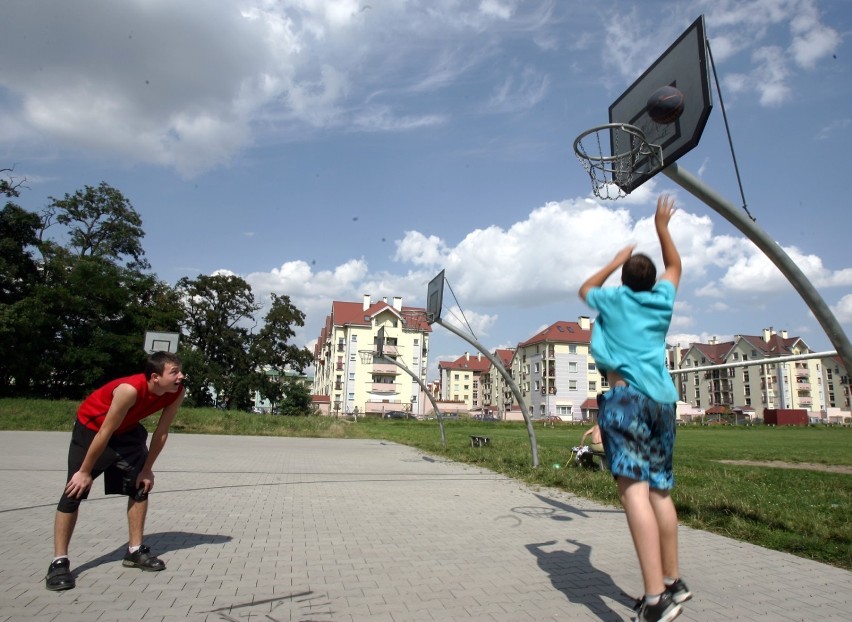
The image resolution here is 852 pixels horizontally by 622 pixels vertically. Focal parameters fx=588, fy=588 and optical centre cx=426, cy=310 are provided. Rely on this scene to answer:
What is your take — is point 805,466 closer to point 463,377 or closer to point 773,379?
point 773,379

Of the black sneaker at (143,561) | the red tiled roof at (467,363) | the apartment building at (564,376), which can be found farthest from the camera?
the red tiled roof at (467,363)

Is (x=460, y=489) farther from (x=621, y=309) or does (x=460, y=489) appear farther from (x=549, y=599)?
(x=621, y=309)

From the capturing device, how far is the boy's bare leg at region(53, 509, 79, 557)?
3785mm

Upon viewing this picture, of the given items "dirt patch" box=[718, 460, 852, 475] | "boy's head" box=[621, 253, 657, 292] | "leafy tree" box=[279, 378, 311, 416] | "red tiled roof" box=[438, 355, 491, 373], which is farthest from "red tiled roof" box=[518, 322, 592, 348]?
"boy's head" box=[621, 253, 657, 292]

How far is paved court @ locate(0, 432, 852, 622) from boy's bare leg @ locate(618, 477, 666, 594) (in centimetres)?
66

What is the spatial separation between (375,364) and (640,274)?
73.9m

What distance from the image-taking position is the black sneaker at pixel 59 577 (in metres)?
3.61

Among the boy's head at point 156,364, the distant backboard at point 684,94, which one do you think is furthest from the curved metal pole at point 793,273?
the boy's head at point 156,364

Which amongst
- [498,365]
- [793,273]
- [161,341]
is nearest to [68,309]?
[161,341]

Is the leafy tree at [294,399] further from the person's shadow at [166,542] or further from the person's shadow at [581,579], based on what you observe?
the person's shadow at [581,579]

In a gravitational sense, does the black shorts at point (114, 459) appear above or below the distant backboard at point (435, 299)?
below

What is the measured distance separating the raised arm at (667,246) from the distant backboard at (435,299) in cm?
1061

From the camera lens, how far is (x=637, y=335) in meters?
3.03

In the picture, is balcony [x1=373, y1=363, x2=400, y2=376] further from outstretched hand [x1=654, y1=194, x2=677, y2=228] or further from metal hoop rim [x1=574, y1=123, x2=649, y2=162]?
outstretched hand [x1=654, y1=194, x2=677, y2=228]
